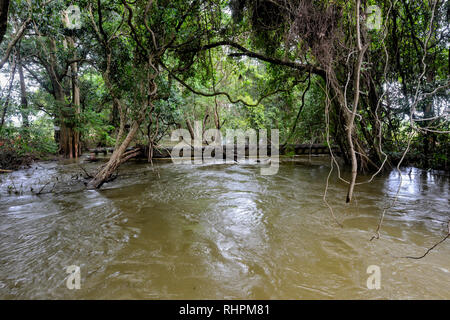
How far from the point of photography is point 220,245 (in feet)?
8.11

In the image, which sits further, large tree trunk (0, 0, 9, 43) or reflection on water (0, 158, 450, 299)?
large tree trunk (0, 0, 9, 43)

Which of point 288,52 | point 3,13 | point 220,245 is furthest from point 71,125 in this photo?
point 220,245

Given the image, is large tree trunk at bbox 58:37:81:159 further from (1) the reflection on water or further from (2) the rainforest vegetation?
(1) the reflection on water

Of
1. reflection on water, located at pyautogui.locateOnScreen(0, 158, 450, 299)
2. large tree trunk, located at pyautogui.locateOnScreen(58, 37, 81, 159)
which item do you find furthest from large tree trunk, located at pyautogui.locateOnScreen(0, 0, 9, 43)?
large tree trunk, located at pyautogui.locateOnScreen(58, 37, 81, 159)

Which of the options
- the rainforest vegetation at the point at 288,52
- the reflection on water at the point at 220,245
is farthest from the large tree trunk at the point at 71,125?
the reflection on water at the point at 220,245

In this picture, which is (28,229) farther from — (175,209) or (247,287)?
(247,287)

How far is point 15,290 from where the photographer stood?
1.74 meters

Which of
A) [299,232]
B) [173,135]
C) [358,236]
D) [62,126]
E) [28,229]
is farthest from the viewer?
[173,135]

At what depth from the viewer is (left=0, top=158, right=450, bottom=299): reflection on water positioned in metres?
1.75

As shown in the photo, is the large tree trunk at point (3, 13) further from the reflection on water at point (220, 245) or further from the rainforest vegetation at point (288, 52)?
the reflection on water at point (220, 245)

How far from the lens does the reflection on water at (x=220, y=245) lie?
5.73 feet

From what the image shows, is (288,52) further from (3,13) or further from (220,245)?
(3,13)
